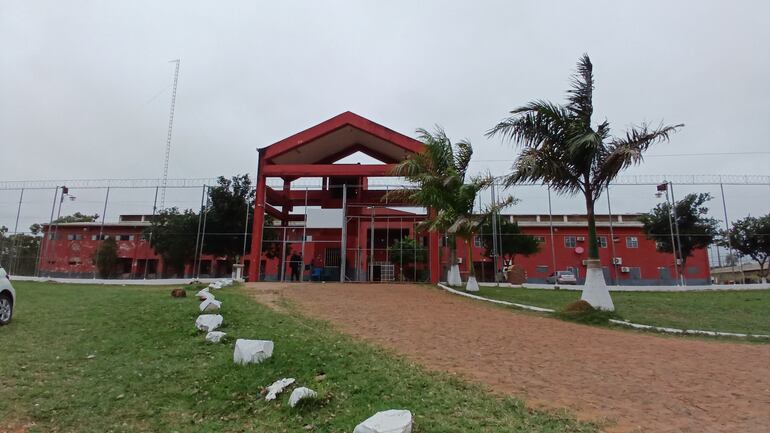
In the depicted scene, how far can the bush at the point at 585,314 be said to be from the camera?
9492 millimetres

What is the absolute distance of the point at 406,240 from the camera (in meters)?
23.7

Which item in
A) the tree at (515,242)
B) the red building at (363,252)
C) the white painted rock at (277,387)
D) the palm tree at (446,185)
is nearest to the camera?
the white painted rock at (277,387)

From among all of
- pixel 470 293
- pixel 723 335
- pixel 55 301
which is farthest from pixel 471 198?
pixel 55 301

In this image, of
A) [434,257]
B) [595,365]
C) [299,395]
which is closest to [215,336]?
[299,395]

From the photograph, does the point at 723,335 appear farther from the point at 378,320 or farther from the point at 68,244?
the point at 68,244

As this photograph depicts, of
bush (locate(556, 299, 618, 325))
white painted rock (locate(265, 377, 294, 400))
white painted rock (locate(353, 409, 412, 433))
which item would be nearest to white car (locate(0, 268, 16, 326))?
white painted rock (locate(265, 377, 294, 400))

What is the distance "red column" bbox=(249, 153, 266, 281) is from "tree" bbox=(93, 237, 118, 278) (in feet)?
35.2

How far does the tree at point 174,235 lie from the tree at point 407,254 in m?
10.8

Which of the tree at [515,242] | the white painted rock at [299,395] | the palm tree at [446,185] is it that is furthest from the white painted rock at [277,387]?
the tree at [515,242]

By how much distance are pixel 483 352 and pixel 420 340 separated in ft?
3.62

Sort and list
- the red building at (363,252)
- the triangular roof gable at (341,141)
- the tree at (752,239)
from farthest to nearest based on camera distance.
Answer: the red building at (363,252) → the triangular roof gable at (341,141) → the tree at (752,239)

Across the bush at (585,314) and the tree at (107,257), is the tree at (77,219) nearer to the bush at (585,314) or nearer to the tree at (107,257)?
the tree at (107,257)

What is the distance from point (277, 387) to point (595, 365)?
3795 millimetres

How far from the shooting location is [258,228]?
70.8ft
